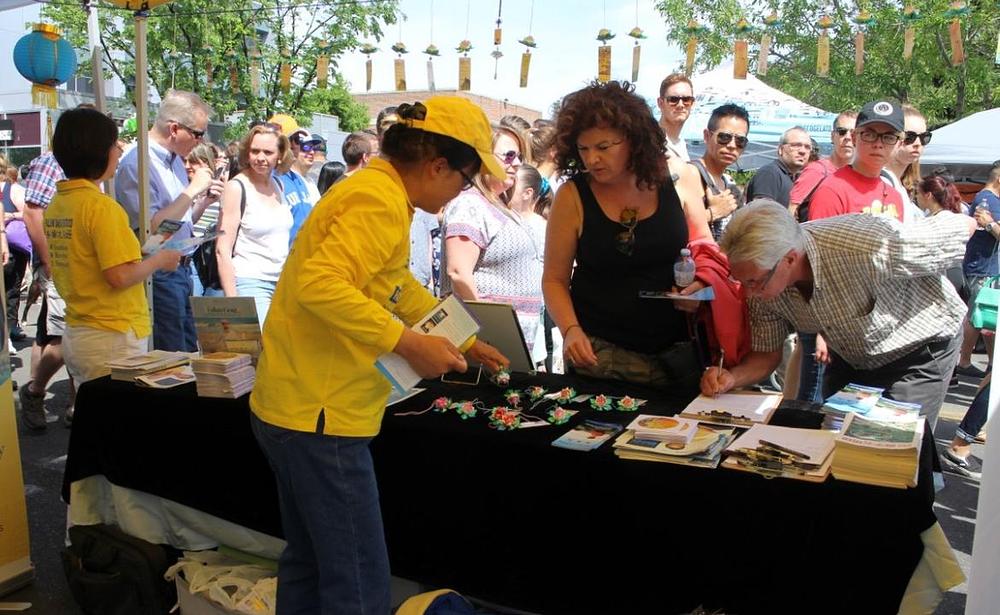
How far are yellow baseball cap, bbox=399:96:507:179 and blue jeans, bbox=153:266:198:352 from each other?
2.84 meters

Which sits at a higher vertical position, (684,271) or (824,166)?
(824,166)

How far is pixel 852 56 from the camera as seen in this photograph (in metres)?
13.9

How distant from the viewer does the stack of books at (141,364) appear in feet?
9.04

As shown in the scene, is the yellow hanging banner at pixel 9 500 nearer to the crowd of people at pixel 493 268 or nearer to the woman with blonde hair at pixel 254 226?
the crowd of people at pixel 493 268

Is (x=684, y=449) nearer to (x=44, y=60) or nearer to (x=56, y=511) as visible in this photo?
(x=56, y=511)

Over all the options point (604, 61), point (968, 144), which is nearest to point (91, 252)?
point (604, 61)

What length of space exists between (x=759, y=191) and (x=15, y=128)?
2426 cm

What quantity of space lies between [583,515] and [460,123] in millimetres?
974

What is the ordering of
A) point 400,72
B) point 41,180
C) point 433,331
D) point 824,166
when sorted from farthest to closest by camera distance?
point 400,72, point 41,180, point 824,166, point 433,331

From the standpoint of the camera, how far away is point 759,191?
4.90m

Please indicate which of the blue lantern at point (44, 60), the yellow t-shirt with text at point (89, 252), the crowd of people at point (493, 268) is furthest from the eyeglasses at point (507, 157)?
the blue lantern at point (44, 60)

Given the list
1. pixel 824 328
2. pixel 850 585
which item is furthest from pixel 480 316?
pixel 850 585

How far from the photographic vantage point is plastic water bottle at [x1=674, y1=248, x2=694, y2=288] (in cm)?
228

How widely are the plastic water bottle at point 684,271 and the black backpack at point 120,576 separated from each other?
1.86 meters
